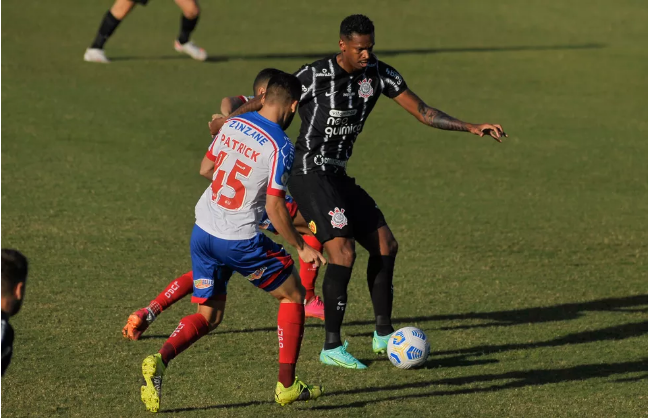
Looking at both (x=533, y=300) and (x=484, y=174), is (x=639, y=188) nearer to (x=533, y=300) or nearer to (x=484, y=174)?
(x=484, y=174)

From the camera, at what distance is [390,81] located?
26.6 feet

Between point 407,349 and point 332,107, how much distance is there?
1909 millimetres

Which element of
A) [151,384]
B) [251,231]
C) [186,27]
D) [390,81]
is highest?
[390,81]

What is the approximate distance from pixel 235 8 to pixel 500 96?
27.8 feet

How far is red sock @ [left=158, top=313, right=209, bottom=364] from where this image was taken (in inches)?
263

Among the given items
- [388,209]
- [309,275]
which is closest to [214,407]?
[309,275]

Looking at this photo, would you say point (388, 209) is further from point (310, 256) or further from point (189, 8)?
point (189, 8)

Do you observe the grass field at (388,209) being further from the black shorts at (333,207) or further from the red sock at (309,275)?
the black shorts at (333,207)

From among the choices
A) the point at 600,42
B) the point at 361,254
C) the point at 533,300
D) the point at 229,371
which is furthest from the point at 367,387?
the point at 600,42

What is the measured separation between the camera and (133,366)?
755 centimetres

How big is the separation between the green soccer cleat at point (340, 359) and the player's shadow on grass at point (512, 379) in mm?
399

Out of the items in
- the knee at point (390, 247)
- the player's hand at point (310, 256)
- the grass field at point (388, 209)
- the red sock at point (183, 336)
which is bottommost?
the grass field at point (388, 209)

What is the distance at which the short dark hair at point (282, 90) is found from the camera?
21.9 feet

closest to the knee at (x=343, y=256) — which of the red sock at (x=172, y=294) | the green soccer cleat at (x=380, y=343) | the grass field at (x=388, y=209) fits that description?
the green soccer cleat at (x=380, y=343)
